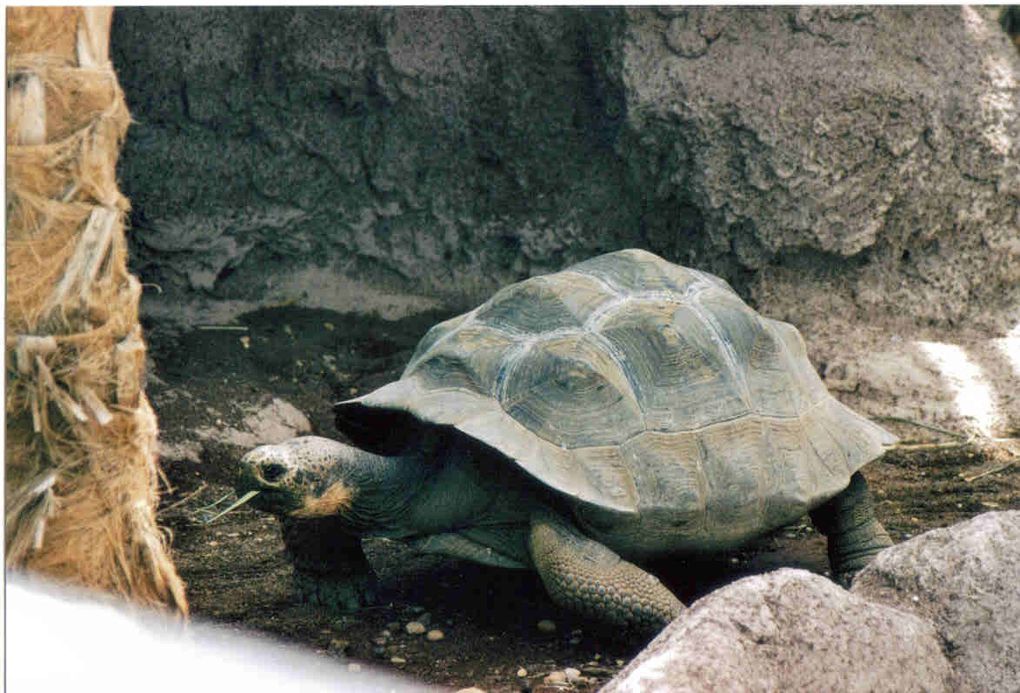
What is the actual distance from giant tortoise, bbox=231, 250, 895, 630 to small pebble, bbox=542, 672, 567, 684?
0.20m

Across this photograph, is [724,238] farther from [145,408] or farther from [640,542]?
[145,408]

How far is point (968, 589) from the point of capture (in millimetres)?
2482

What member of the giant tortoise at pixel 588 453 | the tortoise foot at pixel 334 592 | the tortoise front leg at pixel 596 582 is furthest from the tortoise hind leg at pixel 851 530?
the tortoise foot at pixel 334 592

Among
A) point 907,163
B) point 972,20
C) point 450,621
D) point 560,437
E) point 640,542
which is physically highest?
point 972,20

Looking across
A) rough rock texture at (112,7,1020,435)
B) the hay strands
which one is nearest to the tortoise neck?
the hay strands

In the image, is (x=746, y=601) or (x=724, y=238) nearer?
(x=746, y=601)

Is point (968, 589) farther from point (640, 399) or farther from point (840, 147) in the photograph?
point (840, 147)

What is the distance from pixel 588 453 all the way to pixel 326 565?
0.81 meters

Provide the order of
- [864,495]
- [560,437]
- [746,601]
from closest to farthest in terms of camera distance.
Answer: [746,601]
[560,437]
[864,495]

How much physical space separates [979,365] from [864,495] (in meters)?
1.41

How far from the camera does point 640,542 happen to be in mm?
3369

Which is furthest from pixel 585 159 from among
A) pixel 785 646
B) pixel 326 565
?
pixel 785 646

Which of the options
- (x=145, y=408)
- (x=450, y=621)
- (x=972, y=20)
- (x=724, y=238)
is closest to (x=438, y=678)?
(x=450, y=621)

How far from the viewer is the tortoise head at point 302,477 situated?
3.09 meters
